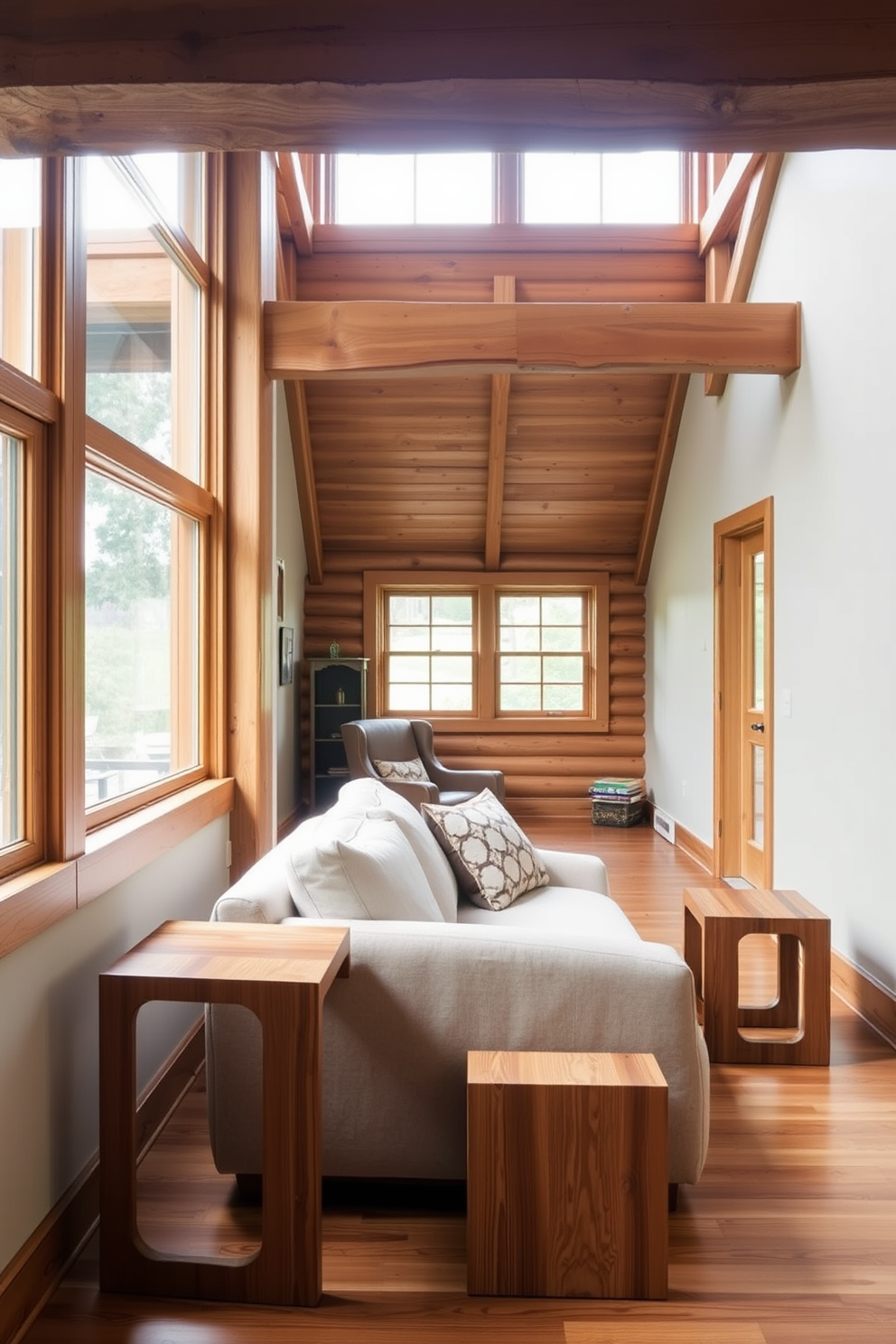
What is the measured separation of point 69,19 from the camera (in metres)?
1.65

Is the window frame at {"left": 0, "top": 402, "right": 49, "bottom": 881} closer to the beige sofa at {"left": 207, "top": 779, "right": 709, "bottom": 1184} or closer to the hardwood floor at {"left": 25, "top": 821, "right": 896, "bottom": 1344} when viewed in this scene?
the beige sofa at {"left": 207, "top": 779, "right": 709, "bottom": 1184}

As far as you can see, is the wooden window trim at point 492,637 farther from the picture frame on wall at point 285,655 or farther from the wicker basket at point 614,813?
the picture frame on wall at point 285,655

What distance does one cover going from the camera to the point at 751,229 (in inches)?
203

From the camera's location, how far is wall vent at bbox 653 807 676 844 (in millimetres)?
7016

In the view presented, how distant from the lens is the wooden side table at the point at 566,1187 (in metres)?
2.00

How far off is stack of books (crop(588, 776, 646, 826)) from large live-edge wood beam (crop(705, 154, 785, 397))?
327cm

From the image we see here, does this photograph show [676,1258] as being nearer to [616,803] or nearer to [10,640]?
[10,640]

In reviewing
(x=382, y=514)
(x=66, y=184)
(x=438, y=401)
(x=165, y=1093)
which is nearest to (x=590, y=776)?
(x=382, y=514)

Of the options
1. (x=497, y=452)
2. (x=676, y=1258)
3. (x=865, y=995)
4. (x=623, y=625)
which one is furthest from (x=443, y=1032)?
(x=623, y=625)

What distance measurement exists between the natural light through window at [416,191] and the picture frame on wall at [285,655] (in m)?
2.92

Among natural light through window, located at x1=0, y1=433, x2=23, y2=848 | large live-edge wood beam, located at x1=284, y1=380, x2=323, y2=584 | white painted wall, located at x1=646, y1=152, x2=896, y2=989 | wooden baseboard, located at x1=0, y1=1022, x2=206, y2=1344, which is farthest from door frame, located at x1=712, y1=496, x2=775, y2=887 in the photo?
natural light through window, located at x1=0, y1=433, x2=23, y2=848

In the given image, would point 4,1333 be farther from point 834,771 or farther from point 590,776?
point 590,776

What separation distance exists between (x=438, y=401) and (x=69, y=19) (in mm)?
5418

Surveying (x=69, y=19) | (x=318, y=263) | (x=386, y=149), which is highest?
(x=318, y=263)
